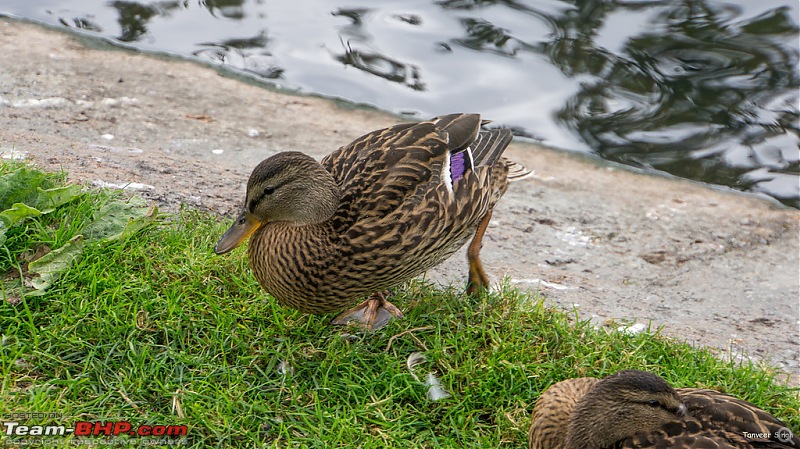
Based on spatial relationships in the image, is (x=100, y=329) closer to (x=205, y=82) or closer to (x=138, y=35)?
(x=205, y=82)

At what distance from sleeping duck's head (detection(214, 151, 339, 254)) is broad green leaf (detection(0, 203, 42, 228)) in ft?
3.04

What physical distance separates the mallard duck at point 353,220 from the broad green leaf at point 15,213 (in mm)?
929

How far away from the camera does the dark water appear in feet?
23.7

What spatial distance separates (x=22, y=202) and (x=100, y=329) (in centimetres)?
85

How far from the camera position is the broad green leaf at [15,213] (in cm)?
390

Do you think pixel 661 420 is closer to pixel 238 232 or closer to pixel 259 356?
pixel 259 356

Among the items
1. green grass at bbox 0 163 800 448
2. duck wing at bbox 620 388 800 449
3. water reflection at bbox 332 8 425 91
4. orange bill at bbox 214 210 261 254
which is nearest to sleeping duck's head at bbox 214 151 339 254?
orange bill at bbox 214 210 261 254

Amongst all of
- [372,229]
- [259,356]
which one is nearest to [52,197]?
[259,356]

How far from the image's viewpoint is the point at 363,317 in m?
4.11

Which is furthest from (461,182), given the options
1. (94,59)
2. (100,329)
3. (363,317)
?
(94,59)

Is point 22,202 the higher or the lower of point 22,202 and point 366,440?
the higher

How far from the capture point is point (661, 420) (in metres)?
3.05

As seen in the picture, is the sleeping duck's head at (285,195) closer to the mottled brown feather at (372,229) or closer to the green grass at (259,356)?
the mottled brown feather at (372,229)

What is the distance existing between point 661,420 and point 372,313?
5.03 feet
